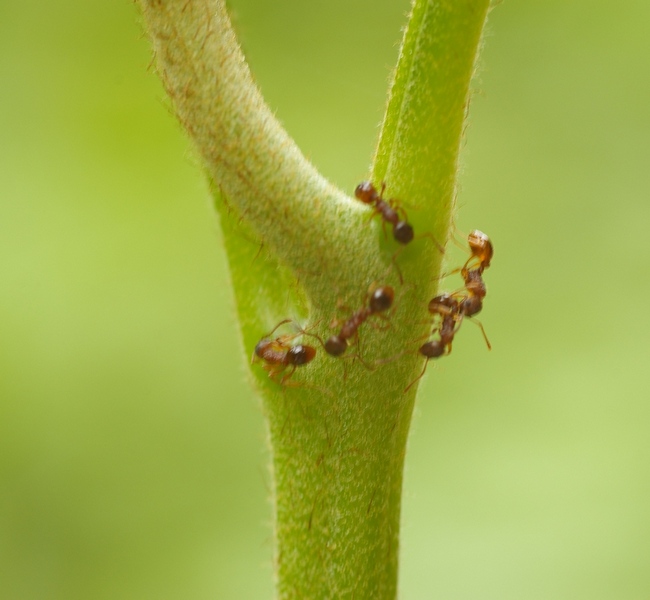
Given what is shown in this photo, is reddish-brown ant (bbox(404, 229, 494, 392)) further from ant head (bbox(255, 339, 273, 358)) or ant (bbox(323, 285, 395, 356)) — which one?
ant head (bbox(255, 339, 273, 358))

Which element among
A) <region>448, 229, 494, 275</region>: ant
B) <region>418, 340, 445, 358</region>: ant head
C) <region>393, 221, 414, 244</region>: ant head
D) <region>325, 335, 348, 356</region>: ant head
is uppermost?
<region>448, 229, 494, 275</region>: ant

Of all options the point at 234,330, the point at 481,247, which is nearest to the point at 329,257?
the point at 481,247

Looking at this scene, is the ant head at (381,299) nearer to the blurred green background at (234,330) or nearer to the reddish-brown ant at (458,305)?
the reddish-brown ant at (458,305)

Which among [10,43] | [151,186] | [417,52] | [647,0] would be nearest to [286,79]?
[151,186]


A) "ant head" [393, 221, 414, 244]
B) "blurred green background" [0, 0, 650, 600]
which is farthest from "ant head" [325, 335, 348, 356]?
"blurred green background" [0, 0, 650, 600]

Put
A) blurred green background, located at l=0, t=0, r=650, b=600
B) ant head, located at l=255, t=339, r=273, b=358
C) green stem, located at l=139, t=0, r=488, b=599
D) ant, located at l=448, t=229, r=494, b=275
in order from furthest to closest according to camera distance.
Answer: blurred green background, located at l=0, t=0, r=650, b=600
ant, located at l=448, t=229, r=494, b=275
ant head, located at l=255, t=339, r=273, b=358
green stem, located at l=139, t=0, r=488, b=599

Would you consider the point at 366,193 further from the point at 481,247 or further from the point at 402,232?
the point at 481,247

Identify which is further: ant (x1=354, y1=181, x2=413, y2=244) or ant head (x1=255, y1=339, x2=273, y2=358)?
ant head (x1=255, y1=339, x2=273, y2=358)
